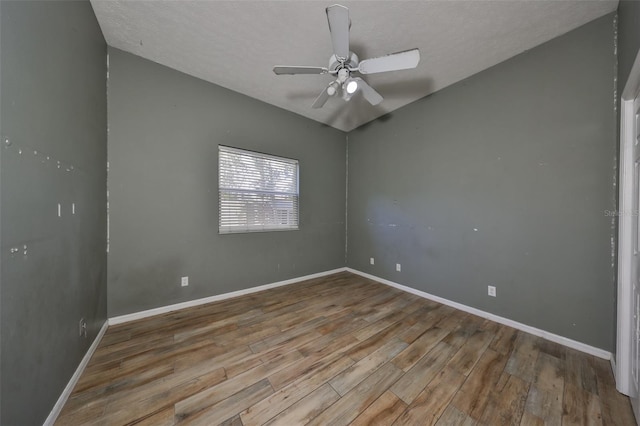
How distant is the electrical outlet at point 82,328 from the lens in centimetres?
157

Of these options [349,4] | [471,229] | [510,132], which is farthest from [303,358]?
[510,132]

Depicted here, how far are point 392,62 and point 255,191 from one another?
2.33 m

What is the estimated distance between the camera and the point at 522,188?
86.8 inches

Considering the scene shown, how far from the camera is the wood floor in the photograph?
50.1 inches

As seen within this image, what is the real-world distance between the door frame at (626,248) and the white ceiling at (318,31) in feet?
3.41

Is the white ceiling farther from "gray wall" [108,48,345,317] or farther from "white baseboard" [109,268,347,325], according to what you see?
"white baseboard" [109,268,347,325]

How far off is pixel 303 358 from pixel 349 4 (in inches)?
116

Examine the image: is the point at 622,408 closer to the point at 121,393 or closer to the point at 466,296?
the point at 466,296

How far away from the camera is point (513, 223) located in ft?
7.42

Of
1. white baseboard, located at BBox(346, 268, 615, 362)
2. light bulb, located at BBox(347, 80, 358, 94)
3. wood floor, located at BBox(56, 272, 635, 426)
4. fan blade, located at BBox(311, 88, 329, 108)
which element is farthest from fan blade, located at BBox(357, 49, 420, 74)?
white baseboard, located at BBox(346, 268, 615, 362)

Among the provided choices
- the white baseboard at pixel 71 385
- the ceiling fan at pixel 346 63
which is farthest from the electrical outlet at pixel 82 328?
the ceiling fan at pixel 346 63

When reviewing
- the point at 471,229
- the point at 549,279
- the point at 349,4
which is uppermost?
the point at 349,4

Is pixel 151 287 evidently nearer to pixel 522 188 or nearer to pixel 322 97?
pixel 322 97

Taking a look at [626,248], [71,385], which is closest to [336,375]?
[71,385]
